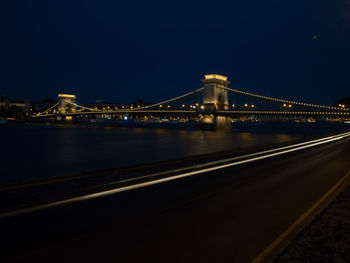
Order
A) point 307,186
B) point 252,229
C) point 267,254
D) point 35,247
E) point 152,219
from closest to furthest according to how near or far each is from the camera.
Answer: point 267,254 < point 35,247 < point 252,229 < point 152,219 < point 307,186

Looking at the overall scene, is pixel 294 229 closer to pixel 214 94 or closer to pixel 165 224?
pixel 165 224

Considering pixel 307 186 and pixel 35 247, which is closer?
pixel 35 247

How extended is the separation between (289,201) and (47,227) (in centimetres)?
664

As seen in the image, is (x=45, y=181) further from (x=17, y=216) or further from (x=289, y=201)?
(x=289, y=201)

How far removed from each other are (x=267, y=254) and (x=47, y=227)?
474 cm

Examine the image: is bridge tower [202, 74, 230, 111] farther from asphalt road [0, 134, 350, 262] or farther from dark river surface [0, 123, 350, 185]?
asphalt road [0, 134, 350, 262]

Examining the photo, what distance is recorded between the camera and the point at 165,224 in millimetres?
7113

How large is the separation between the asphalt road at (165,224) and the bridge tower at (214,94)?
7877 cm

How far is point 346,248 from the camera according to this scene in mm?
5684

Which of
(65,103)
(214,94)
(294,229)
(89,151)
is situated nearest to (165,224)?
(294,229)

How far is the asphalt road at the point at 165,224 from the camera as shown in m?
5.57

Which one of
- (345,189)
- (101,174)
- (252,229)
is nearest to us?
(252,229)

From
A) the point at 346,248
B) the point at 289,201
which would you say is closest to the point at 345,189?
the point at 289,201

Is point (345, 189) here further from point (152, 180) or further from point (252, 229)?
point (152, 180)
